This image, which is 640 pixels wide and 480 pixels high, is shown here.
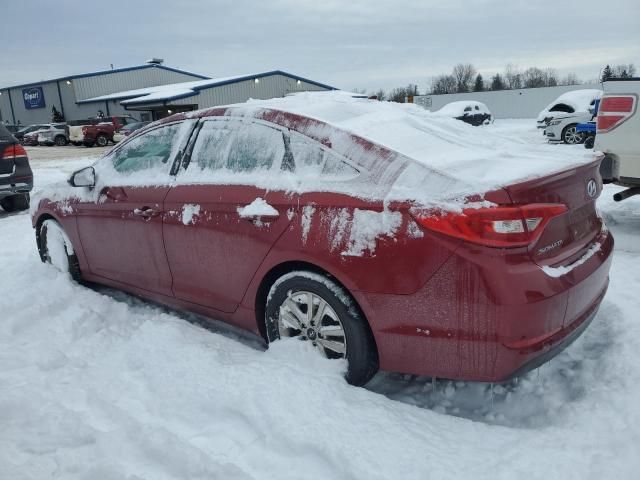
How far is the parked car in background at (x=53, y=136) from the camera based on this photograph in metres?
30.8

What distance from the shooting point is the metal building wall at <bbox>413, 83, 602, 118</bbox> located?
3588cm

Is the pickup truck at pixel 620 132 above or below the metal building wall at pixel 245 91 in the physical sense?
below

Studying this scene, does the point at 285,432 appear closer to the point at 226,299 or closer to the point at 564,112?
the point at 226,299

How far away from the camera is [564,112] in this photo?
646 inches

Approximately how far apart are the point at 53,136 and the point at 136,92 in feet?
33.4

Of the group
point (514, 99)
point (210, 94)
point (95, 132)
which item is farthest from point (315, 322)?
point (514, 99)

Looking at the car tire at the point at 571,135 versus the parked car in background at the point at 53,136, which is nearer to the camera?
the car tire at the point at 571,135

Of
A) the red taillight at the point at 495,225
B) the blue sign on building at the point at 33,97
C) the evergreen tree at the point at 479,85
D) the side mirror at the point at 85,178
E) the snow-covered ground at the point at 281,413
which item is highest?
the blue sign on building at the point at 33,97

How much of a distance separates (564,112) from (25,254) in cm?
1600

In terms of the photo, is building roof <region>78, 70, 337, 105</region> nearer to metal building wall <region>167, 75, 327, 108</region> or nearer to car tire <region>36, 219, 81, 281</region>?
metal building wall <region>167, 75, 327, 108</region>

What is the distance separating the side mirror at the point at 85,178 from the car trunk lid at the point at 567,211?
10.5 feet

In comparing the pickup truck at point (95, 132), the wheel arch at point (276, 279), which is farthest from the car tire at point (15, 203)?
the pickup truck at point (95, 132)

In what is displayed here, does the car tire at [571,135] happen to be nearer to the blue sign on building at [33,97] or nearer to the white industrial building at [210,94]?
the white industrial building at [210,94]

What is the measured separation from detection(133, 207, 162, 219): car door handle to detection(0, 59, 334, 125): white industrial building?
28.9 meters
